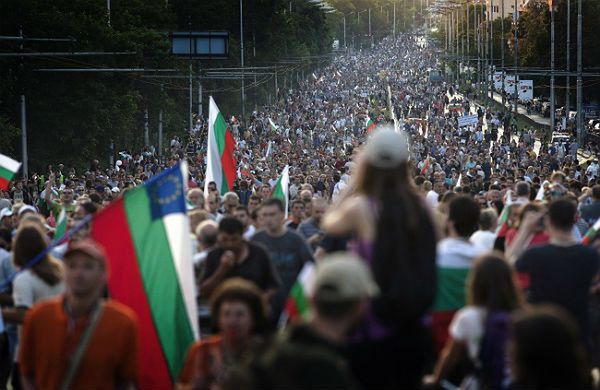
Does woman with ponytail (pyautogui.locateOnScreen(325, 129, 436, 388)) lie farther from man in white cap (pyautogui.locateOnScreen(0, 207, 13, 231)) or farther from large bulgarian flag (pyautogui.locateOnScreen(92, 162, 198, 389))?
man in white cap (pyautogui.locateOnScreen(0, 207, 13, 231))

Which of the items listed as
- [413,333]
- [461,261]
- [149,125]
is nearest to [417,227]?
[413,333]

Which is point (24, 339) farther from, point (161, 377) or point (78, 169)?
point (78, 169)

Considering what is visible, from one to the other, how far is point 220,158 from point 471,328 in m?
16.9

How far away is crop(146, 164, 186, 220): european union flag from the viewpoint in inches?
387

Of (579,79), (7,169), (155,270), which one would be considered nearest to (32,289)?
(155,270)

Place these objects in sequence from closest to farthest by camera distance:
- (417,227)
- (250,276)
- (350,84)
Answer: (417,227), (250,276), (350,84)

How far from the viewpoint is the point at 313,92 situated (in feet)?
403

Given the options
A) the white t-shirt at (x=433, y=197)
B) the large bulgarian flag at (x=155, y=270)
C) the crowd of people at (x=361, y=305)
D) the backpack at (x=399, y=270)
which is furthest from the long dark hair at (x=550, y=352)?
the white t-shirt at (x=433, y=197)

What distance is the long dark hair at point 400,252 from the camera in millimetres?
6930

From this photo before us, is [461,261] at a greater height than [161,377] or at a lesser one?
greater

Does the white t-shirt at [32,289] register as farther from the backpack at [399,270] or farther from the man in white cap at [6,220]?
the man in white cap at [6,220]

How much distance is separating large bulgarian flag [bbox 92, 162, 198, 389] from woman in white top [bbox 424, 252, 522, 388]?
1970 millimetres

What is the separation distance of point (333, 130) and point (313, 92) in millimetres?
46971

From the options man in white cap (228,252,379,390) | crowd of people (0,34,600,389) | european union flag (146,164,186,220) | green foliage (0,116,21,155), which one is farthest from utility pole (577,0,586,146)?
man in white cap (228,252,379,390)
